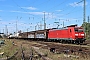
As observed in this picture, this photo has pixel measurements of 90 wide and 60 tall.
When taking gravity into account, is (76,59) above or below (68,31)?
below

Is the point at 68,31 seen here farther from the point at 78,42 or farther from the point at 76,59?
the point at 76,59

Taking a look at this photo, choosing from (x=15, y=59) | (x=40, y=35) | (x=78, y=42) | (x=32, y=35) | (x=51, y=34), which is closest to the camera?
(x=15, y=59)

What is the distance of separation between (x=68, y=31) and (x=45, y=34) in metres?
20.8

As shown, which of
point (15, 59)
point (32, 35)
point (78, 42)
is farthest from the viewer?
point (32, 35)

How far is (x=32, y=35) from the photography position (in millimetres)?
79312

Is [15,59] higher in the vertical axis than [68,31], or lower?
lower

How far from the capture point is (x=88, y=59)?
14547 mm

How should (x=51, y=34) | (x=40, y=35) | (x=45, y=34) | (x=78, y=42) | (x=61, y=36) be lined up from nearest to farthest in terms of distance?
(x=78, y=42) < (x=61, y=36) < (x=51, y=34) < (x=45, y=34) < (x=40, y=35)

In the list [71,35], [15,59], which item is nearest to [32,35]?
[71,35]

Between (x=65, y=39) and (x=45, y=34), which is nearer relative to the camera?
(x=65, y=39)

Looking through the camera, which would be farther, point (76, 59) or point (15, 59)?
point (15, 59)

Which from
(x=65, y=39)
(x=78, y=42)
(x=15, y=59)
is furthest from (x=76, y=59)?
(x=65, y=39)

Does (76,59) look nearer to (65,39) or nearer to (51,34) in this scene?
(65,39)

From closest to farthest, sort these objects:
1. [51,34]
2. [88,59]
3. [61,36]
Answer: [88,59]
[61,36]
[51,34]
